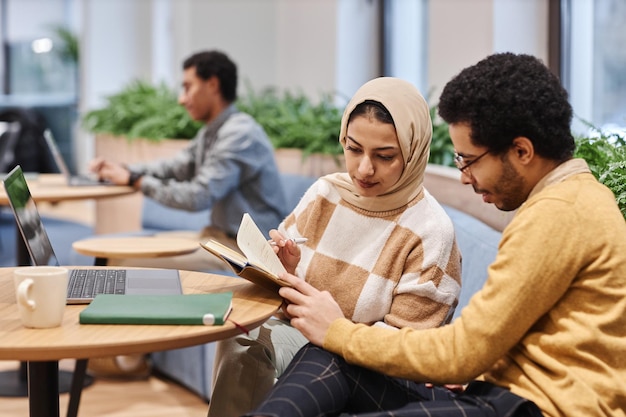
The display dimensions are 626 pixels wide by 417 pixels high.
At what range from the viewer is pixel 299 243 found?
2258 mm

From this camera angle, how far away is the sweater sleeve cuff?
1706 mm

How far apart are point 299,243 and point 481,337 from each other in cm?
80

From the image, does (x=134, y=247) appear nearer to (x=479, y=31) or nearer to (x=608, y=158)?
(x=608, y=158)

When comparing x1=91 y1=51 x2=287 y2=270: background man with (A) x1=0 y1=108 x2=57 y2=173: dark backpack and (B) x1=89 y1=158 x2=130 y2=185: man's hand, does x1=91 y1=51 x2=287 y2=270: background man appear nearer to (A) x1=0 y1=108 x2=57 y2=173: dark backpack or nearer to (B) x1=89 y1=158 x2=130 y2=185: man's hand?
(B) x1=89 y1=158 x2=130 y2=185: man's hand

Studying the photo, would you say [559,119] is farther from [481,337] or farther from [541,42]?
[541,42]

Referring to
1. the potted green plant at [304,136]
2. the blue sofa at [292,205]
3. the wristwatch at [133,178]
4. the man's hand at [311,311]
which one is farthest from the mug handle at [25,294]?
the wristwatch at [133,178]

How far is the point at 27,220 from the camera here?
2.06 meters

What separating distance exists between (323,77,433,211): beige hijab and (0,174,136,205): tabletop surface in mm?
1972

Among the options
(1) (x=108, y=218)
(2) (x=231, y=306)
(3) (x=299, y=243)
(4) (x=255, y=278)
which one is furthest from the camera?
(1) (x=108, y=218)

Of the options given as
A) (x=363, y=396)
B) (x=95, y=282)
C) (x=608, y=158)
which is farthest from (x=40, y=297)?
(x=608, y=158)

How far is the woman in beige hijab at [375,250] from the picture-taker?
2002mm

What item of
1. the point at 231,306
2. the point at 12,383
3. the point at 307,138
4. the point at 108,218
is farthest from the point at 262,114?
the point at 231,306

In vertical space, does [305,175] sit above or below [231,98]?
below

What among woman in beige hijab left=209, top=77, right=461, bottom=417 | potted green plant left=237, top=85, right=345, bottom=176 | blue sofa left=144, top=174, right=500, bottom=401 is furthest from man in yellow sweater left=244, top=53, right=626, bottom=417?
potted green plant left=237, top=85, right=345, bottom=176
